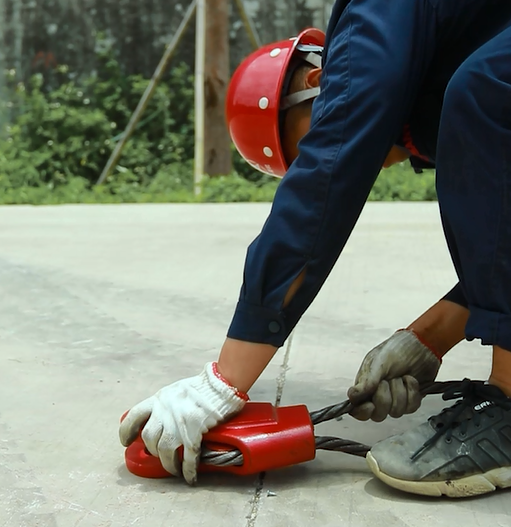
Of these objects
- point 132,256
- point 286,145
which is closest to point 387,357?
point 286,145

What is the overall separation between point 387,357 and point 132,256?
65.8 inches

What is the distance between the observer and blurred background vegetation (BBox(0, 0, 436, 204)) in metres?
7.53

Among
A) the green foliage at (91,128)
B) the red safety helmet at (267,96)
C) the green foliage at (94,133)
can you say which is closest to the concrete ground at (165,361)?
the red safety helmet at (267,96)

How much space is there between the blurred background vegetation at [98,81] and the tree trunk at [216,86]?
84cm

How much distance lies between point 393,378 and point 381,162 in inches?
14.7

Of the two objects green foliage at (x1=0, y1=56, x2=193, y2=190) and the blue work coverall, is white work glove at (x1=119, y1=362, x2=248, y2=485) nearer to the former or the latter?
the blue work coverall

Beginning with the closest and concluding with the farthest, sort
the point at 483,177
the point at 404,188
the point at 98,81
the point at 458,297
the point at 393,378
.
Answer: the point at 483,177, the point at 393,378, the point at 458,297, the point at 404,188, the point at 98,81

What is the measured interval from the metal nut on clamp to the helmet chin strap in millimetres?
509

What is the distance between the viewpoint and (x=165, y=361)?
5.21ft

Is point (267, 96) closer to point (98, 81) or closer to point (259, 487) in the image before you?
point (259, 487)

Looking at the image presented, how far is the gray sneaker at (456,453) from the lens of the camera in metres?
0.99

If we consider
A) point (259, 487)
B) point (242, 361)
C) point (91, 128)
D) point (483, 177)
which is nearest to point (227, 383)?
point (242, 361)

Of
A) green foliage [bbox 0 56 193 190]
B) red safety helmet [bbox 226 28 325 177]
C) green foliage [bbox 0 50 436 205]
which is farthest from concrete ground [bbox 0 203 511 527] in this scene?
green foliage [bbox 0 56 193 190]

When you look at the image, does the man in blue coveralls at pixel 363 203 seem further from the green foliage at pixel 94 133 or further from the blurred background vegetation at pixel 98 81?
the blurred background vegetation at pixel 98 81
